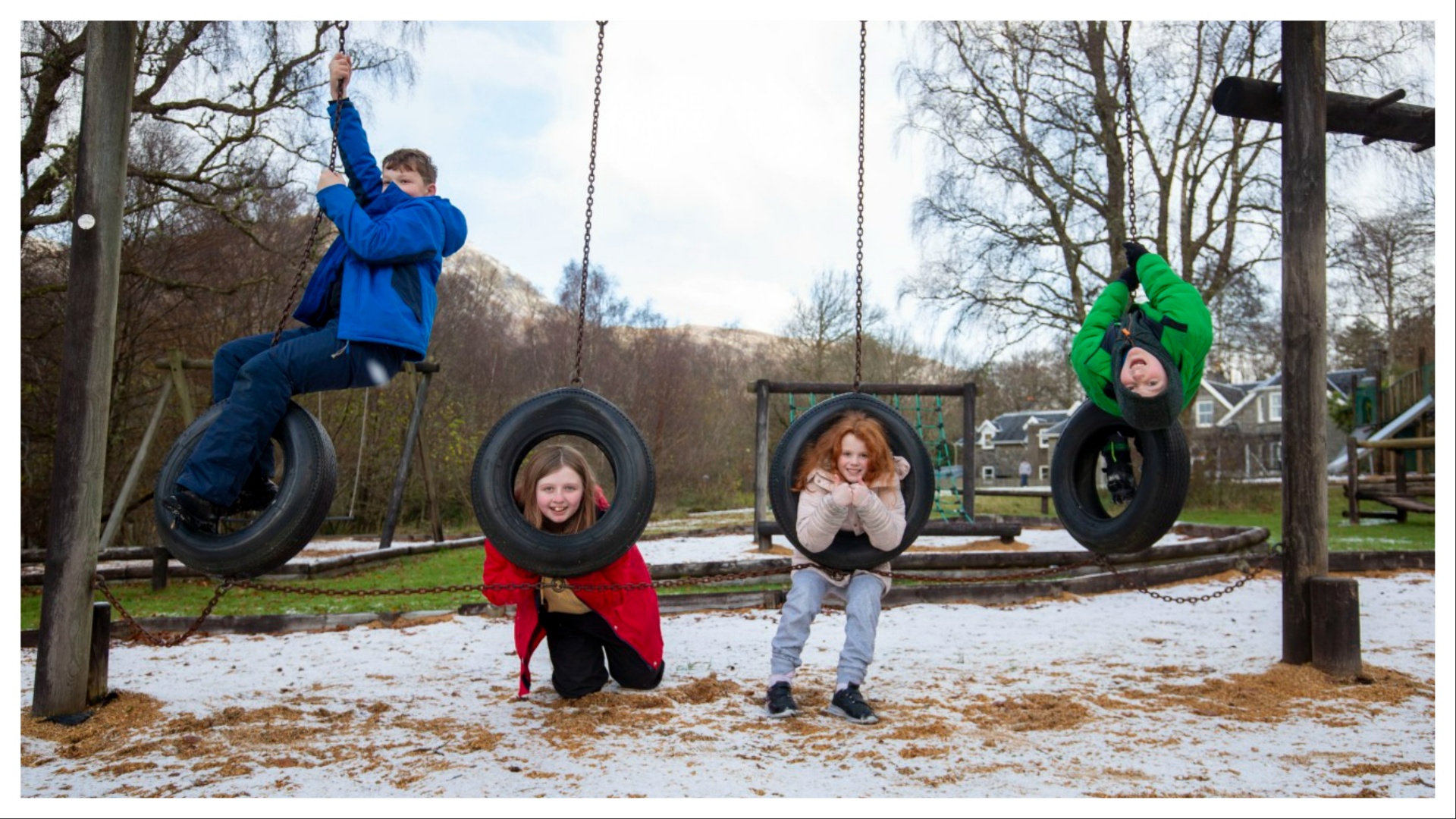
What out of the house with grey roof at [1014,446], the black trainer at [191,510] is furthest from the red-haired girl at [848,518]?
the house with grey roof at [1014,446]

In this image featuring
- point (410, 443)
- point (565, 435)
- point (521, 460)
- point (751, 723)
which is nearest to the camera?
point (565, 435)

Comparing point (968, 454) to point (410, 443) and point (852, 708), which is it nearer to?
point (410, 443)

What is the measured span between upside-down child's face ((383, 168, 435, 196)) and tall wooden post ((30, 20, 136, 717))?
140 cm

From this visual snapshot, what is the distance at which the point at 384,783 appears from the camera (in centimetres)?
323

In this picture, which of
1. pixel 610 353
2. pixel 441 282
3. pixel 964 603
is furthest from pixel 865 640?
pixel 610 353

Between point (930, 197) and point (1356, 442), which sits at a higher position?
point (930, 197)

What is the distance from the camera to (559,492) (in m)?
4.22

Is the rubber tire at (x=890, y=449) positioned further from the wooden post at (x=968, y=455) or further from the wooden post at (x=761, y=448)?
the wooden post at (x=968, y=455)

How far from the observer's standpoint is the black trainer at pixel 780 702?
4.02m

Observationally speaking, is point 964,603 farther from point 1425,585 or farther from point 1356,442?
point 1356,442

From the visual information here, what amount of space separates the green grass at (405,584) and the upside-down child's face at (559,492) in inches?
116

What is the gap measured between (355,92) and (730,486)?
16561 millimetres

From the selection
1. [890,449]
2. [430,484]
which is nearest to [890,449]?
[890,449]

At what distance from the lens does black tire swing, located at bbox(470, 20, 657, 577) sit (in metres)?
3.63
